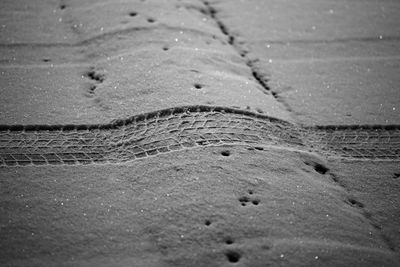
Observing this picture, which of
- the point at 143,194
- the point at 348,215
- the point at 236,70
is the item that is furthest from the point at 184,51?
the point at 348,215

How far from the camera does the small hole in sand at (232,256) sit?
133 centimetres

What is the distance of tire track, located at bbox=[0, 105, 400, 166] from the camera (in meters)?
1.71

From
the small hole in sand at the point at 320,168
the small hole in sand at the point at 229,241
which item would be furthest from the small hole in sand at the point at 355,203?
the small hole in sand at the point at 229,241

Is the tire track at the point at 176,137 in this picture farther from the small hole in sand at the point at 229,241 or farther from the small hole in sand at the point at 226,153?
the small hole in sand at the point at 229,241

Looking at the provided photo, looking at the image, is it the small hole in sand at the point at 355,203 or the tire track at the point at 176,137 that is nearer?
the small hole in sand at the point at 355,203

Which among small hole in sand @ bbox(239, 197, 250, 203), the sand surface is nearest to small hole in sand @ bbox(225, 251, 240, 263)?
the sand surface

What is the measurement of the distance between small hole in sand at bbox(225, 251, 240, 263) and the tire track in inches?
19.4

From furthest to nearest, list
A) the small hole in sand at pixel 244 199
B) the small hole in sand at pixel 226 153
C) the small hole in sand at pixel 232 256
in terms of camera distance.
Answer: the small hole in sand at pixel 226 153 → the small hole in sand at pixel 244 199 → the small hole in sand at pixel 232 256

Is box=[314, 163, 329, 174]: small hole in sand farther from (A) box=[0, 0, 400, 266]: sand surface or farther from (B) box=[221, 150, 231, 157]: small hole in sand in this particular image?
(B) box=[221, 150, 231, 157]: small hole in sand

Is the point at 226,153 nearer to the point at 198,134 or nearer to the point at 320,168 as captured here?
the point at 198,134

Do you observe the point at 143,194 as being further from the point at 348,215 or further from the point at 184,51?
the point at 184,51

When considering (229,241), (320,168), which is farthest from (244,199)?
(320,168)

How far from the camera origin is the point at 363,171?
68.0 inches

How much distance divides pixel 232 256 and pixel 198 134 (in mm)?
571
